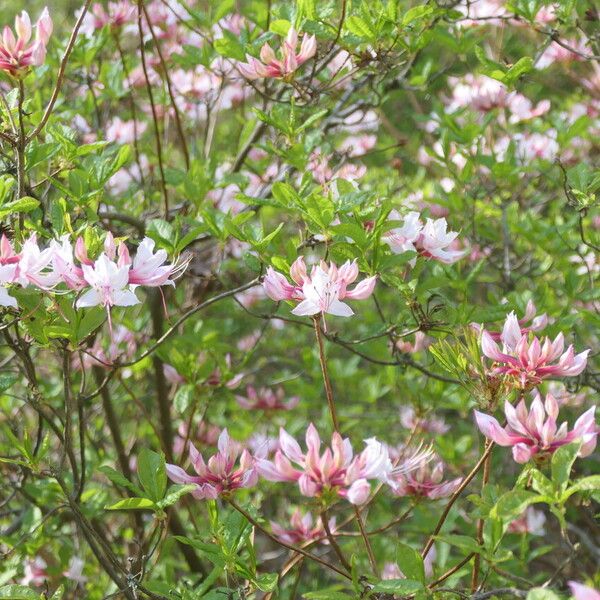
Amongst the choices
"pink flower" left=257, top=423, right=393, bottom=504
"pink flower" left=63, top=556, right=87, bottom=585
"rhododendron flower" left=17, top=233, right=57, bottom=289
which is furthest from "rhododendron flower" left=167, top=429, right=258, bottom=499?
"pink flower" left=63, top=556, right=87, bottom=585

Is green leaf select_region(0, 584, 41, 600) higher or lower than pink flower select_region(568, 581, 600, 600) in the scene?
higher

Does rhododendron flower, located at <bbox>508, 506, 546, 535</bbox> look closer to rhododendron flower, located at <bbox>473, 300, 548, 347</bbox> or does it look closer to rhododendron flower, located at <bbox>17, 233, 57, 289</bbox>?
rhododendron flower, located at <bbox>473, 300, 548, 347</bbox>

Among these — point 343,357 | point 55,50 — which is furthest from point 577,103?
point 55,50

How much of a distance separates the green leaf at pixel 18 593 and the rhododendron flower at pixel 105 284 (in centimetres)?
49

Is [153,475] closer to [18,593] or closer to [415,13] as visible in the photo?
[18,593]

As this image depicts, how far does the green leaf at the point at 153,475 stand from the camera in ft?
4.85

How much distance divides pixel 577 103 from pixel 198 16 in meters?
2.12

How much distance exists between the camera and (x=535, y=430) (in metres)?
1.27

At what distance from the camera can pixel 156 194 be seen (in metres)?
2.78

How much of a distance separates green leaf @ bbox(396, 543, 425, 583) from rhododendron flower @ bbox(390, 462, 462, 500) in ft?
1.21

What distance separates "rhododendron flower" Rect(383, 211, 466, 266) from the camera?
1669 millimetres

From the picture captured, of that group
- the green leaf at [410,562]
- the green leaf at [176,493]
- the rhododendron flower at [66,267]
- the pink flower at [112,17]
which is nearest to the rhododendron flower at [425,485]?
the green leaf at [410,562]

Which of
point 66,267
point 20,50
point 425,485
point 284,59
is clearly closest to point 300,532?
point 425,485

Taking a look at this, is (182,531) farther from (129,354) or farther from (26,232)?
(26,232)
